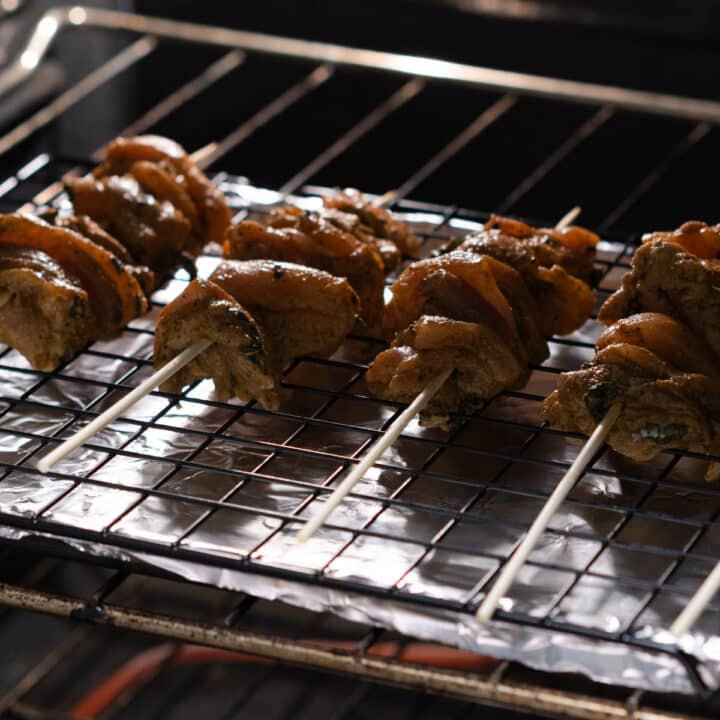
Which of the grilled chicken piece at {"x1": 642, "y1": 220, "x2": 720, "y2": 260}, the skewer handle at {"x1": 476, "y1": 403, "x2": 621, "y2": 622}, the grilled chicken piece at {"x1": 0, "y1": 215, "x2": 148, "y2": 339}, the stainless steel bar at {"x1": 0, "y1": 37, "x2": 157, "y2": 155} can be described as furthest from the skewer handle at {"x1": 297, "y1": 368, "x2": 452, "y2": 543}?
the stainless steel bar at {"x1": 0, "y1": 37, "x2": 157, "y2": 155}

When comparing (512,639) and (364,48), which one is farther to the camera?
(364,48)

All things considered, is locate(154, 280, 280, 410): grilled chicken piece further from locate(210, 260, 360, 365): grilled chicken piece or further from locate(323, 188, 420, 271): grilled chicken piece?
locate(323, 188, 420, 271): grilled chicken piece

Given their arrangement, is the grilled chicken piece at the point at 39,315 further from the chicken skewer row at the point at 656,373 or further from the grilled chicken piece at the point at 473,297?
the chicken skewer row at the point at 656,373

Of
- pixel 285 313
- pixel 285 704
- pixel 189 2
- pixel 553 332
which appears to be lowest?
pixel 285 704

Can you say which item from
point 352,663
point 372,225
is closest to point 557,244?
point 372,225

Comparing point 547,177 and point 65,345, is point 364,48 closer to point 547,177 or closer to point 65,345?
point 547,177

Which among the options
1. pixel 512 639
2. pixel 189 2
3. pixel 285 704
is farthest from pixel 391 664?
pixel 189 2

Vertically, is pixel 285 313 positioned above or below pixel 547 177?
above

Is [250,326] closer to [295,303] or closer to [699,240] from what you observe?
[295,303]
